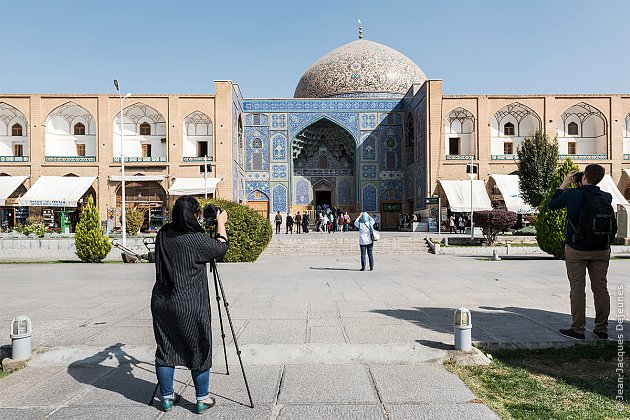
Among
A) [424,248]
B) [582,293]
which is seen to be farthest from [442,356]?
[424,248]

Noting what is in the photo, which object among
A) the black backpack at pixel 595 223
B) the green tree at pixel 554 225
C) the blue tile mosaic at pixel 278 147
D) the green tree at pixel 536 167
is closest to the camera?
the black backpack at pixel 595 223

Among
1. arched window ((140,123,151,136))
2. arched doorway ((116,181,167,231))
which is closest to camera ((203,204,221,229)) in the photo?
arched doorway ((116,181,167,231))

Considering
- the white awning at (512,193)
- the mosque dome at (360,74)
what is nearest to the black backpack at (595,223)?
the white awning at (512,193)

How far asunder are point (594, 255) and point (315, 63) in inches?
1199

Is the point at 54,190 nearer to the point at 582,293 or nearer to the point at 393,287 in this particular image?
the point at 393,287

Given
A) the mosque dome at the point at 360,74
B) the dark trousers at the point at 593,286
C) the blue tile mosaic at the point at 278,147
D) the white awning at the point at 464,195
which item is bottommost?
the dark trousers at the point at 593,286

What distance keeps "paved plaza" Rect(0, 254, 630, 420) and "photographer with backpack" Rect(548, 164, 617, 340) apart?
13.5 inches

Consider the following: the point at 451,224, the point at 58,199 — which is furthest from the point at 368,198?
the point at 58,199

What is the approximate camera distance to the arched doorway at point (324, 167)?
1200 inches

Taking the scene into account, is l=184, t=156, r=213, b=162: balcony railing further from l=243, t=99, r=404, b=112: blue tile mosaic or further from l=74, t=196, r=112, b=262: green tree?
l=74, t=196, r=112, b=262: green tree

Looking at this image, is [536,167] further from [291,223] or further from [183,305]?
[183,305]

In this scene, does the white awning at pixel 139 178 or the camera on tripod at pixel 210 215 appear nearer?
the camera on tripod at pixel 210 215

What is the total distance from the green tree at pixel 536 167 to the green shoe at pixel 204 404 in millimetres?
21824

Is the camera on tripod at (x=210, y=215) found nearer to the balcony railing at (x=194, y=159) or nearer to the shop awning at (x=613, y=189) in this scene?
the balcony railing at (x=194, y=159)
